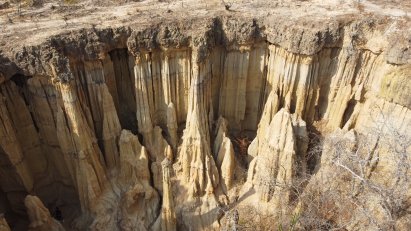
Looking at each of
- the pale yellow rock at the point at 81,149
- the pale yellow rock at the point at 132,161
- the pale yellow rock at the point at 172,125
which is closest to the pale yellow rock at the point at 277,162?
the pale yellow rock at the point at 172,125

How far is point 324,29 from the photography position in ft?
53.5

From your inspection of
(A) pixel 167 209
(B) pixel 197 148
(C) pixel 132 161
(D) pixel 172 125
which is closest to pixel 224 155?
(B) pixel 197 148

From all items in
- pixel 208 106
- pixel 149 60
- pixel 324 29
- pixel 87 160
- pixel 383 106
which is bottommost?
pixel 87 160

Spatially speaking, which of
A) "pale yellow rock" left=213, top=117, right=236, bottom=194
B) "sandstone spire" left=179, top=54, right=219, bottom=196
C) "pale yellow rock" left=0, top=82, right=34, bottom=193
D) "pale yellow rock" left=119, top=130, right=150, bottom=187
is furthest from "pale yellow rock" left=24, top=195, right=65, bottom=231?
"pale yellow rock" left=213, top=117, right=236, bottom=194

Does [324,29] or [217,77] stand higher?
[324,29]

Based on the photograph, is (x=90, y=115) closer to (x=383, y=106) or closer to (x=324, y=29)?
(x=324, y=29)

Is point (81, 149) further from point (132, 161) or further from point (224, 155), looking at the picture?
point (224, 155)

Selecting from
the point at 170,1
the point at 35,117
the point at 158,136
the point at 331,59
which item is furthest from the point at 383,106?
the point at 35,117

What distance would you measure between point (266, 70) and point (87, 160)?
10.5m

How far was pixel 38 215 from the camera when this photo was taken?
48.4ft

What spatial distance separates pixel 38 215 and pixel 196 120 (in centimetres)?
834

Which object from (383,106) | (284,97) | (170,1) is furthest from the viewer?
(170,1)

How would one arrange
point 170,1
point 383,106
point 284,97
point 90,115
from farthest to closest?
point 170,1, point 284,97, point 90,115, point 383,106

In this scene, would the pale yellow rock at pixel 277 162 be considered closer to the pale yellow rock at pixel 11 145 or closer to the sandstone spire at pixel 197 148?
the sandstone spire at pixel 197 148
